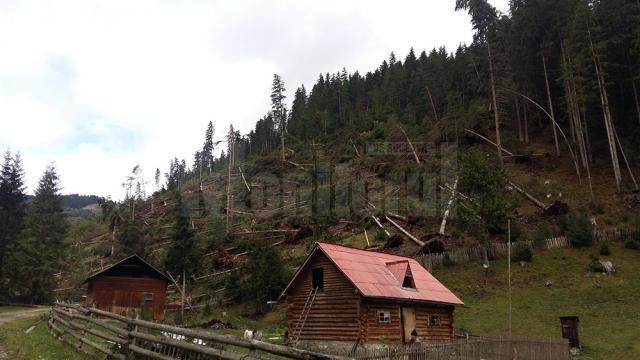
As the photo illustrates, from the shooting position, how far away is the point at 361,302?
76.8 ft

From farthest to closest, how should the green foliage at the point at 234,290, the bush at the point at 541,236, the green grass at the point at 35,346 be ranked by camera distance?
the green foliage at the point at 234,290
the bush at the point at 541,236
the green grass at the point at 35,346

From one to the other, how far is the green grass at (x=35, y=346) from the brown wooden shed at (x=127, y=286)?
18.2 metres

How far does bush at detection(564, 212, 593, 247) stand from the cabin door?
18958 millimetres

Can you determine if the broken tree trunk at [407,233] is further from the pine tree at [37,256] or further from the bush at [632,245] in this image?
the pine tree at [37,256]

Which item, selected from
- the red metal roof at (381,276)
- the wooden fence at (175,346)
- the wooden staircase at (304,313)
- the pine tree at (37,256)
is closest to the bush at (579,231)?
the red metal roof at (381,276)

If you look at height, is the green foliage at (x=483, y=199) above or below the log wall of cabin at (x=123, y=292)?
above

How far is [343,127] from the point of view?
3846 inches

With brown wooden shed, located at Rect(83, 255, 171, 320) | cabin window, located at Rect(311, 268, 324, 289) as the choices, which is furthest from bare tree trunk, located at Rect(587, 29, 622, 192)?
brown wooden shed, located at Rect(83, 255, 171, 320)

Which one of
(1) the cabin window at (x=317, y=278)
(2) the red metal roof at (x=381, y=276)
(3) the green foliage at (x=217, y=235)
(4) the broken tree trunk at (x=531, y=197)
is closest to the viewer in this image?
(2) the red metal roof at (x=381, y=276)

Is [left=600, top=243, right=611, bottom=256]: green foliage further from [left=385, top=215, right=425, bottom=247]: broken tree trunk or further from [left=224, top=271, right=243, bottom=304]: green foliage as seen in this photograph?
[left=224, top=271, right=243, bottom=304]: green foliage

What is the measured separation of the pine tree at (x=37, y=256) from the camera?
44.3 m

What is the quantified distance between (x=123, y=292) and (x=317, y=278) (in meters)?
21.6

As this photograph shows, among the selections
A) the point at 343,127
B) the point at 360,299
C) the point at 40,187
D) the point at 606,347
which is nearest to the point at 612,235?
the point at 606,347

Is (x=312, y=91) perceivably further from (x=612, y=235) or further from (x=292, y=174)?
(x=612, y=235)
